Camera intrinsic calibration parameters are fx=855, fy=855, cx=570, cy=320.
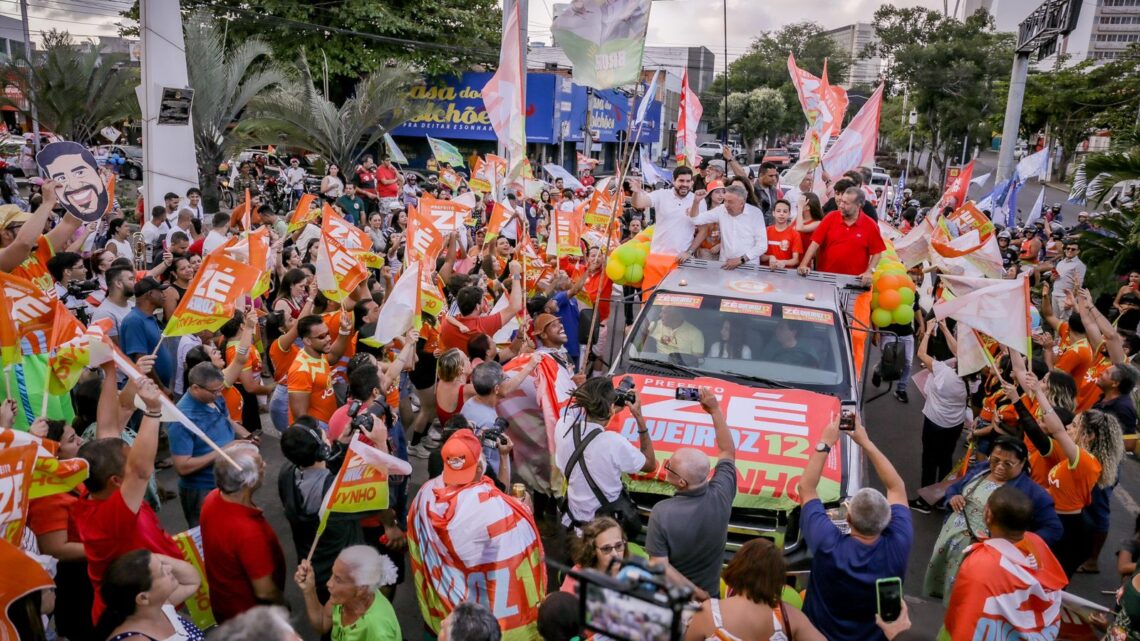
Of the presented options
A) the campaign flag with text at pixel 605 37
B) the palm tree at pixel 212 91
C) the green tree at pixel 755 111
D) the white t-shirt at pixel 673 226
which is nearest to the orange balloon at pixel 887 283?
the white t-shirt at pixel 673 226

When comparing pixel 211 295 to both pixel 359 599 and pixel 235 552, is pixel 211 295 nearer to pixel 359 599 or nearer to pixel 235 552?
pixel 235 552

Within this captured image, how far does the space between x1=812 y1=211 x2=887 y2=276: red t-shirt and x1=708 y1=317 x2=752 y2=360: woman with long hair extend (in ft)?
6.59

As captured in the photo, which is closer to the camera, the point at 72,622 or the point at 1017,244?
the point at 72,622

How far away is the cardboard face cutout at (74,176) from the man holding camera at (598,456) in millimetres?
3931

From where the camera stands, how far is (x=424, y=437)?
28.8ft

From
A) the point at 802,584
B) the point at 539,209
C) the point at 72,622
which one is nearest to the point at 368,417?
the point at 72,622

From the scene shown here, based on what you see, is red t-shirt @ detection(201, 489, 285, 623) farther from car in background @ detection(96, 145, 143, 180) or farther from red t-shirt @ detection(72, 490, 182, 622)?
car in background @ detection(96, 145, 143, 180)

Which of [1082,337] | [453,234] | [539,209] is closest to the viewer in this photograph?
[1082,337]

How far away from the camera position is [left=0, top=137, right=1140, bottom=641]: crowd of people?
3.87 m

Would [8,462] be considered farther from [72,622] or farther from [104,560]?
[72,622]

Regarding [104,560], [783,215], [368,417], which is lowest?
[104,560]

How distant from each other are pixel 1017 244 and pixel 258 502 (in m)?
14.5

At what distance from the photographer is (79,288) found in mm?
7719

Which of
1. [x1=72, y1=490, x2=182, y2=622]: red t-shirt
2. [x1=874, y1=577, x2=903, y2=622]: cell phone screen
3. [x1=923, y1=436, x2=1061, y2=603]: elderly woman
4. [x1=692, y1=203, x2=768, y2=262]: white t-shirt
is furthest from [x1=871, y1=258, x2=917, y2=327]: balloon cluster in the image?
[x1=72, y1=490, x2=182, y2=622]: red t-shirt
